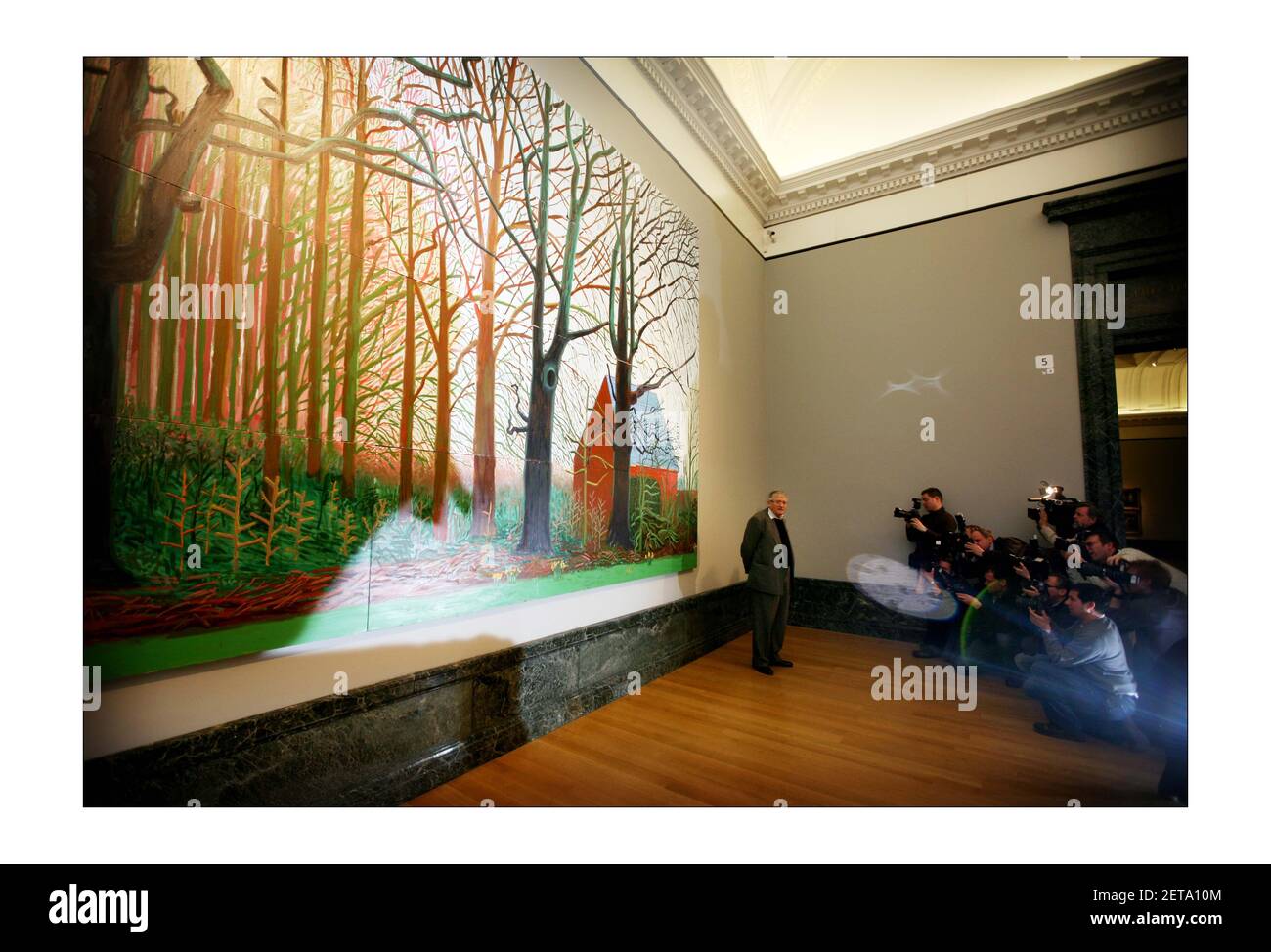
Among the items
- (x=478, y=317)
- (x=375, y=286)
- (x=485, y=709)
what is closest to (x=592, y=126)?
(x=478, y=317)

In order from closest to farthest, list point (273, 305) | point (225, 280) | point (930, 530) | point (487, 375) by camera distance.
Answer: point (225, 280) < point (273, 305) < point (487, 375) < point (930, 530)

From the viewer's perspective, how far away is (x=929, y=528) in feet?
17.6

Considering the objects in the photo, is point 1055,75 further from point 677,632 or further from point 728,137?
point 677,632

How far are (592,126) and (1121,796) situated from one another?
5082 millimetres

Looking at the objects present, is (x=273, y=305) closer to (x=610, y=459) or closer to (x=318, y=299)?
(x=318, y=299)

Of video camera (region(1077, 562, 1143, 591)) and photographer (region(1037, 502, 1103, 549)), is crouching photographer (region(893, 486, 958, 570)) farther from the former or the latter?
video camera (region(1077, 562, 1143, 591))

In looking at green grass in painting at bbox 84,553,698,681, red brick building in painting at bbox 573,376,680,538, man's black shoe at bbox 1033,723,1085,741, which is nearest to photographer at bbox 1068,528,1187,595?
man's black shoe at bbox 1033,723,1085,741

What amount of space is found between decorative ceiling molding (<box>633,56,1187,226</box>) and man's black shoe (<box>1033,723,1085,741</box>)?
17.3 feet

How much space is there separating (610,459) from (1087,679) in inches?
133

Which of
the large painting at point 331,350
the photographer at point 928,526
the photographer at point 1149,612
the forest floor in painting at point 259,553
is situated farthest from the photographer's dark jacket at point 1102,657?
the forest floor in painting at point 259,553

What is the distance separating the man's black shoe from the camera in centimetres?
328

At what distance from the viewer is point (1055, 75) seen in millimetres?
5156

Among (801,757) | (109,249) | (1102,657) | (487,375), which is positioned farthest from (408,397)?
(1102,657)

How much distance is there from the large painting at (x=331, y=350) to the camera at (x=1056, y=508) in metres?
4.21
